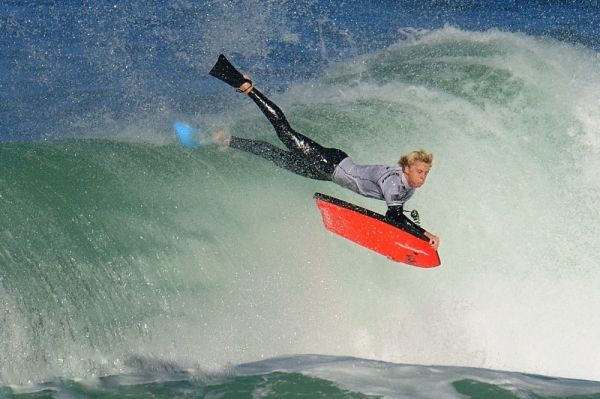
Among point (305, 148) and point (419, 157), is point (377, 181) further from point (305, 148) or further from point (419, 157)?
point (305, 148)

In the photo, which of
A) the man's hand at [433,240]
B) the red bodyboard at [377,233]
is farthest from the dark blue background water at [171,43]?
the man's hand at [433,240]

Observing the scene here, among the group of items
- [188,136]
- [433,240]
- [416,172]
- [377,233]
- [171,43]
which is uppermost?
[171,43]

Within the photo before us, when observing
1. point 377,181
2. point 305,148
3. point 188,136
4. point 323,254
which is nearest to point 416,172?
point 377,181

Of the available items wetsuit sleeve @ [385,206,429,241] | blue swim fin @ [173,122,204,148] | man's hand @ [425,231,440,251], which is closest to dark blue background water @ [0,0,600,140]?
blue swim fin @ [173,122,204,148]

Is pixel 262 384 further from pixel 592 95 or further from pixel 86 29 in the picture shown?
pixel 86 29

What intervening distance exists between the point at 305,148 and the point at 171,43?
36.7ft

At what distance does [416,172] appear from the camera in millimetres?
6496

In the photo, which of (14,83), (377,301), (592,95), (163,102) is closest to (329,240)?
(377,301)

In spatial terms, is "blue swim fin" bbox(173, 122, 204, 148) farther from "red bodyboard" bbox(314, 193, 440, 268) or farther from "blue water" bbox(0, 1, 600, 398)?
"red bodyboard" bbox(314, 193, 440, 268)

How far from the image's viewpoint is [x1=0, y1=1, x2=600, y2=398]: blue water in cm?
647

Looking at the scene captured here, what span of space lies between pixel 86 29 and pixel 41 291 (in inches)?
463

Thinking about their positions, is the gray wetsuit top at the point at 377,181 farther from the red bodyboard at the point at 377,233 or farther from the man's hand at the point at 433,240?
the man's hand at the point at 433,240

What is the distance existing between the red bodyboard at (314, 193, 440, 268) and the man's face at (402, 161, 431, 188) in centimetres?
50

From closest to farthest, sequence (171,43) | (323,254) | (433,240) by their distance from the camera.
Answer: (433,240) → (323,254) → (171,43)
